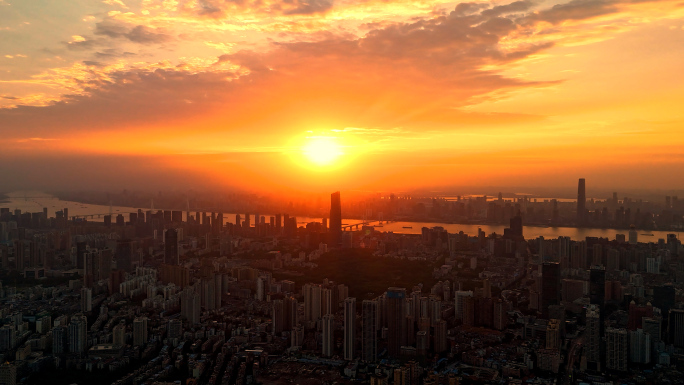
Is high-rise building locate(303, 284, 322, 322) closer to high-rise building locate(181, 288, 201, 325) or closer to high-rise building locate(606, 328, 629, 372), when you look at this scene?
high-rise building locate(181, 288, 201, 325)

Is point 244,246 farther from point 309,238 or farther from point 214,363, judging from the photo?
point 214,363

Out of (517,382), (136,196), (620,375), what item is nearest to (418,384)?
(517,382)

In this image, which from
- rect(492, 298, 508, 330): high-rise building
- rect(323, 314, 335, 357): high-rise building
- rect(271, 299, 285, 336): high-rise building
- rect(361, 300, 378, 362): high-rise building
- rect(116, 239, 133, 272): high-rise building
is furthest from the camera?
rect(116, 239, 133, 272): high-rise building

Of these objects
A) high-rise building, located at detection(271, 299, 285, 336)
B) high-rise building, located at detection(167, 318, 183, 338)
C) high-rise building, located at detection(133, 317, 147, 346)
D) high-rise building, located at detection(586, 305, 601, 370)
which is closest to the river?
high-rise building, located at detection(586, 305, 601, 370)

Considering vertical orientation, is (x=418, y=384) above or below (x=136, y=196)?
below

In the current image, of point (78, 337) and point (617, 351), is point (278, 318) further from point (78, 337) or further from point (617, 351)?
point (617, 351)

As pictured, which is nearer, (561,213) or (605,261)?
(605,261)

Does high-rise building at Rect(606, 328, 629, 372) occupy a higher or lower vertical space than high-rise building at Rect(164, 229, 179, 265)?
lower

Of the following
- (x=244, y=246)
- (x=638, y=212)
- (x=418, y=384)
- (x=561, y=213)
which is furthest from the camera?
(x=561, y=213)
